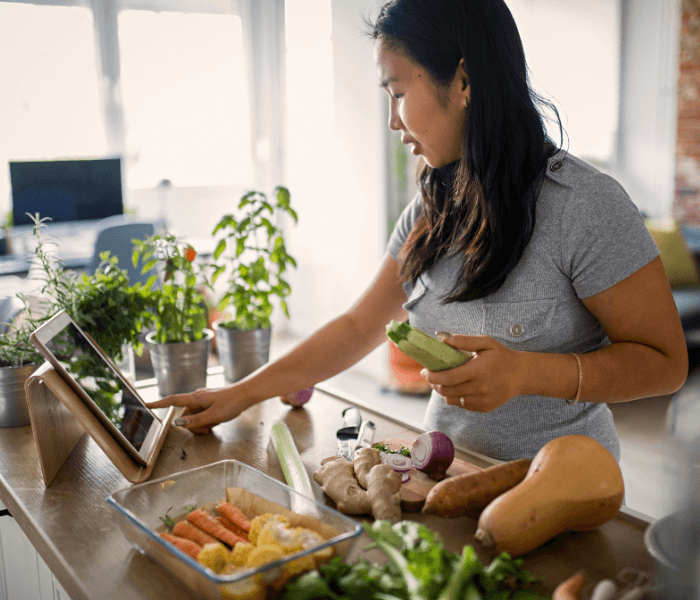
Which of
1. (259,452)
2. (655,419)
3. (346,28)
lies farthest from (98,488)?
(346,28)

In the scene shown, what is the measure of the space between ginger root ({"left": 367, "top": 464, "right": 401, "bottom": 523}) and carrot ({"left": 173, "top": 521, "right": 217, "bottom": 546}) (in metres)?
0.21

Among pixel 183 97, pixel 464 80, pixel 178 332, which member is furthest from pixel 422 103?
pixel 183 97

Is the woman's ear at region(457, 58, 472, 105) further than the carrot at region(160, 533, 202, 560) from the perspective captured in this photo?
Yes

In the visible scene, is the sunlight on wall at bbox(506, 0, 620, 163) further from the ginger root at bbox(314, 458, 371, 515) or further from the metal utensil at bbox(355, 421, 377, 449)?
the ginger root at bbox(314, 458, 371, 515)

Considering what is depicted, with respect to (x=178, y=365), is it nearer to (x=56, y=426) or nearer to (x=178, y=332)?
(x=178, y=332)

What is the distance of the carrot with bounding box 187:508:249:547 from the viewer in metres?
0.78

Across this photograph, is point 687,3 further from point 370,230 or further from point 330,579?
point 330,579

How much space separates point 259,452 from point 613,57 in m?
4.84

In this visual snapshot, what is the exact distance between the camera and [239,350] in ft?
5.09

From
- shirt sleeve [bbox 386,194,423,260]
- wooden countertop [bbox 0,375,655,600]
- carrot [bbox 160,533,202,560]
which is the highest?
shirt sleeve [bbox 386,194,423,260]

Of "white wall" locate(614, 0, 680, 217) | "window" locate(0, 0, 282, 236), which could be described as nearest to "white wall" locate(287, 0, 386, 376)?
"window" locate(0, 0, 282, 236)

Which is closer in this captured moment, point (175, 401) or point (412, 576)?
point (412, 576)

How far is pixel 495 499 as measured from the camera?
82cm

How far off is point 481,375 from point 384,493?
0.67 feet
